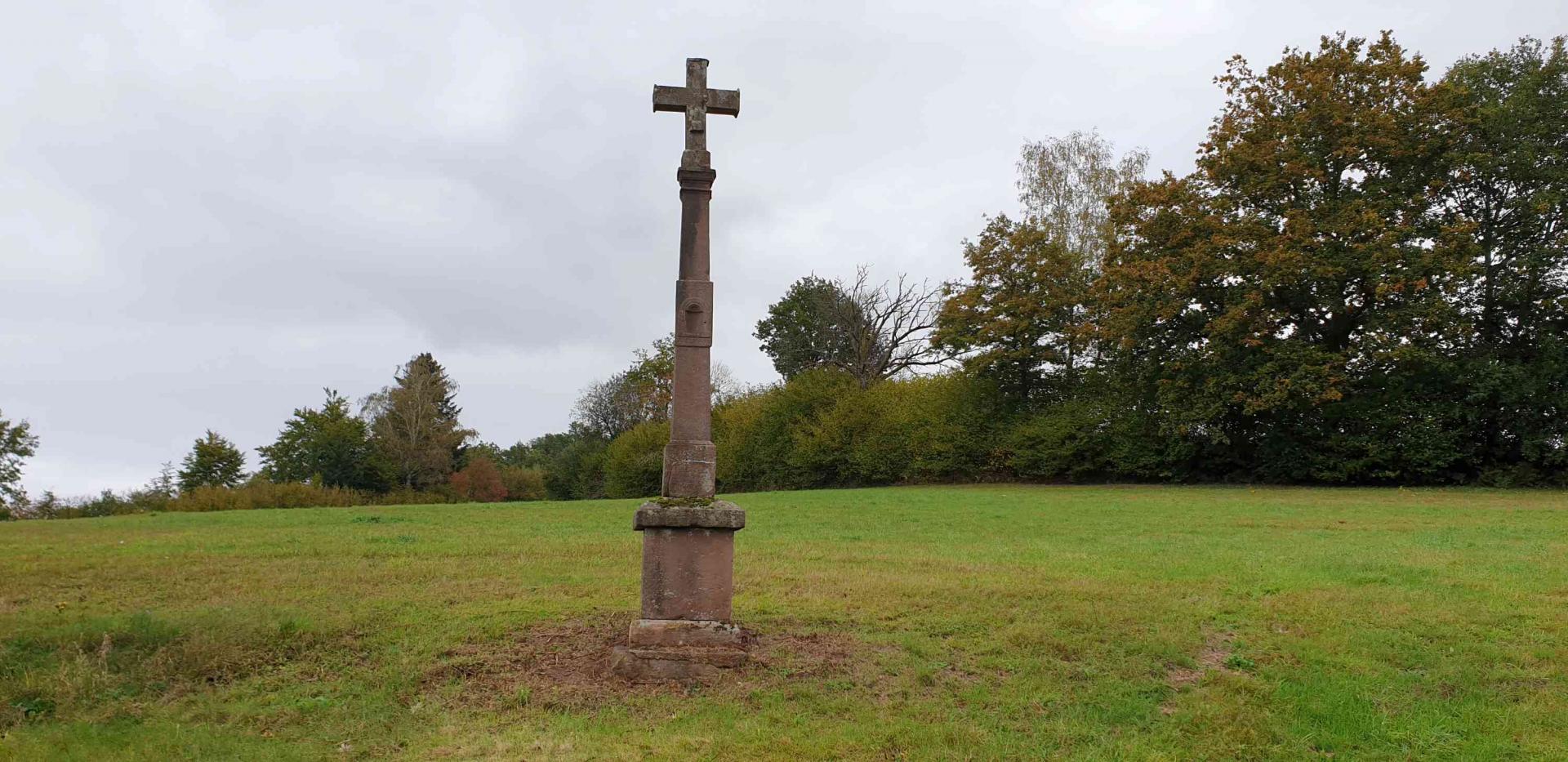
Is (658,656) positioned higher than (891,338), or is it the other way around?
(891,338)

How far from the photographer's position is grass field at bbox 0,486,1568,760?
6.32 m

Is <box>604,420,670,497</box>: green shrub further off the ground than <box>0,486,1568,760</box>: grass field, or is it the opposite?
<box>604,420,670,497</box>: green shrub

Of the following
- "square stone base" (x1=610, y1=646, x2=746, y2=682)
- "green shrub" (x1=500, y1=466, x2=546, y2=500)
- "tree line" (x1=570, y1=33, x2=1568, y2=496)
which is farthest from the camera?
"green shrub" (x1=500, y1=466, x2=546, y2=500)

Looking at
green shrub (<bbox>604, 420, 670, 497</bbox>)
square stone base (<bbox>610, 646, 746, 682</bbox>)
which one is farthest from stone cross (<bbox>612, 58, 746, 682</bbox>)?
green shrub (<bbox>604, 420, 670, 497</bbox>)

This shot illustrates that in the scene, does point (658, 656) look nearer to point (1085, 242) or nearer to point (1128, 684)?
point (1128, 684)

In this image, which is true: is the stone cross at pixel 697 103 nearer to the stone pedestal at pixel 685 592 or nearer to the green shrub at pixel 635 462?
the stone pedestal at pixel 685 592

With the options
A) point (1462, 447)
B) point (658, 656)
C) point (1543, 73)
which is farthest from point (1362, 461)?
point (658, 656)

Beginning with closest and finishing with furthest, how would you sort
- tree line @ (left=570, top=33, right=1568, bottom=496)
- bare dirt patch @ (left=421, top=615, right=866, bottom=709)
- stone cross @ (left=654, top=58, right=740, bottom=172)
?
bare dirt patch @ (left=421, top=615, right=866, bottom=709)
stone cross @ (left=654, top=58, right=740, bottom=172)
tree line @ (left=570, top=33, right=1568, bottom=496)

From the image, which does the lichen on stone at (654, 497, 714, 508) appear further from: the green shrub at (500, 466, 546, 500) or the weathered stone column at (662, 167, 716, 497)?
the green shrub at (500, 466, 546, 500)

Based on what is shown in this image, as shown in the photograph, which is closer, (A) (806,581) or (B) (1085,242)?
(A) (806,581)

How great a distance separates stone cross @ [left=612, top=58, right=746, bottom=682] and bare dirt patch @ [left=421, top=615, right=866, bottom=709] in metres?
0.19

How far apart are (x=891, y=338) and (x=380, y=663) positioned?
4246cm

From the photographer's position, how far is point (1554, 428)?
26453 mm

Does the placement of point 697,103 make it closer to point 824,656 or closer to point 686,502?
point 686,502
